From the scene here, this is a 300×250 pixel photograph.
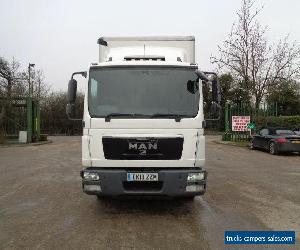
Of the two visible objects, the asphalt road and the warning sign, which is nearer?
the asphalt road

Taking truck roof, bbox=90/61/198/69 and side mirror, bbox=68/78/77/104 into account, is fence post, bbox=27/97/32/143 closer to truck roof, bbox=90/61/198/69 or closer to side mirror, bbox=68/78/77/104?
side mirror, bbox=68/78/77/104

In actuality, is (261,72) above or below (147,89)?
above

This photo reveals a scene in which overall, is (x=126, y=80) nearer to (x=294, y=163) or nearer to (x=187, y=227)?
(x=187, y=227)

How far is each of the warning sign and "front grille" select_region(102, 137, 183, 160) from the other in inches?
846

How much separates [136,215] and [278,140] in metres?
14.0

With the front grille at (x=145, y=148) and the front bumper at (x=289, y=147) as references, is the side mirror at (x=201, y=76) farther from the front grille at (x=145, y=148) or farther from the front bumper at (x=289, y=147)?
the front bumper at (x=289, y=147)

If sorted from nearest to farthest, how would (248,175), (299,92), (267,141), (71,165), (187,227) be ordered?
(187,227) → (248,175) → (71,165) → (267,141) → (299,92)

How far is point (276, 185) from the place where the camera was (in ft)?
36.8

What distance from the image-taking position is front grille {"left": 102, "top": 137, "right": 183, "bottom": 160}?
7453 millimetres

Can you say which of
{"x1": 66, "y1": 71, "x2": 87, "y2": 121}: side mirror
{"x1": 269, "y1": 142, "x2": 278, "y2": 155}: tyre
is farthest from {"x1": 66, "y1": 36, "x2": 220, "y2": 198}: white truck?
{"x1": 269, "y1": 142, "x2": 278, "y2": 155}: tyre

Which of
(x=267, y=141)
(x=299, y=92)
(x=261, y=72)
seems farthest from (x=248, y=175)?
(x=299, y=92)

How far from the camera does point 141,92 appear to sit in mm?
7695

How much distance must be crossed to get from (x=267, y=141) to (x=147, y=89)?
15.1 meters

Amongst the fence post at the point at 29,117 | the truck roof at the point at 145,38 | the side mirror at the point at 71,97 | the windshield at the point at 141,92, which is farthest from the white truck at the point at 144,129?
the fence post at the point at 29,117
